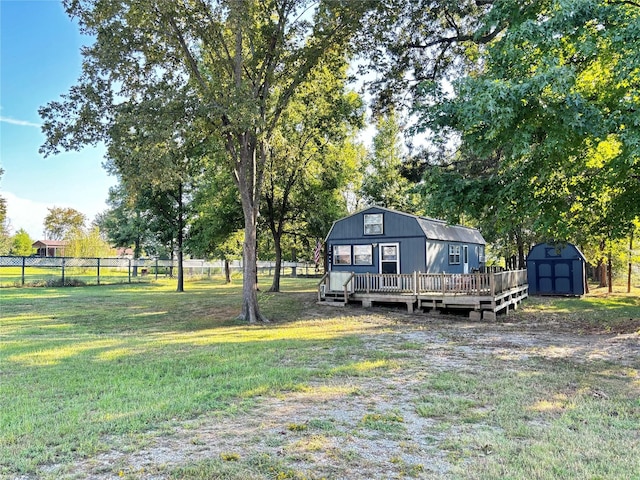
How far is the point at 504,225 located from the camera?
941 cm

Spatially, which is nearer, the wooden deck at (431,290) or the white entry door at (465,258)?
the wooden deck at (431,290)

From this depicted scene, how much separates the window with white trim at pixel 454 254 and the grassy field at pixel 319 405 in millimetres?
9869

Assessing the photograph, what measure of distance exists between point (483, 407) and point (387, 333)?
5.84m

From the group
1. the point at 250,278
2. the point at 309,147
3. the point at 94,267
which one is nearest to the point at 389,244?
the point at 309,147

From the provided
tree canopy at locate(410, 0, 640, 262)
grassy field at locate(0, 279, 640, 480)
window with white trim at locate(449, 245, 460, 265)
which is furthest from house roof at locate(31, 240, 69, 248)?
tree canopy at locate(410, 0, 640, 262)

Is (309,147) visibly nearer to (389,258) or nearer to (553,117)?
(389,258)

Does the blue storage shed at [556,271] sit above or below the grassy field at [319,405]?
above

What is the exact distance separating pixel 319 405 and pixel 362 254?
47.1 ft

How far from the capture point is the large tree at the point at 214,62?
36.7 feet

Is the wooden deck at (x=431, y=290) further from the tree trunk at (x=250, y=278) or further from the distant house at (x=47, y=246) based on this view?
the distant house at (x=47, y=246)

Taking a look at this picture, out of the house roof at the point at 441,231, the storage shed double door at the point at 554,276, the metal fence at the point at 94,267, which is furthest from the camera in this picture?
the metal fence at the point at 94,267

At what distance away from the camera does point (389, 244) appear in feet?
60.0

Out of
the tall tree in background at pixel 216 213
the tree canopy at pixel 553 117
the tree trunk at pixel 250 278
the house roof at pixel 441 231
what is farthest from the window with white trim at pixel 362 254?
the tree canopy at pixel 553 117

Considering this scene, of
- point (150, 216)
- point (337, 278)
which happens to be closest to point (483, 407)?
point (337, 278)
